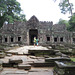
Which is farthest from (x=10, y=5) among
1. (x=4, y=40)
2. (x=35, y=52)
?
(x=35, y=52)

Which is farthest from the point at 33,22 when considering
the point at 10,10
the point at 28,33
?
the point at 10,10

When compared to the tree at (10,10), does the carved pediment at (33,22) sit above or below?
below

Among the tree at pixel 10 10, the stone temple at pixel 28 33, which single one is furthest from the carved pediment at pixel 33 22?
the tree at pixel 10 10

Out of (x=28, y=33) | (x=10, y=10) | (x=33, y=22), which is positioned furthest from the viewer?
(x=10, y=10)

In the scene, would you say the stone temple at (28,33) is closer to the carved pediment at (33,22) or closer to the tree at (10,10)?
the carved pediment at (33,22)

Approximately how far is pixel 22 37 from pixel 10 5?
14.4 m

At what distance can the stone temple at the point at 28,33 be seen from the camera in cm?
2223

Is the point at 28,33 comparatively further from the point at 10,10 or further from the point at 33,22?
the point at 10,10

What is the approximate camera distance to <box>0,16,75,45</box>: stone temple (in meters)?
22.2

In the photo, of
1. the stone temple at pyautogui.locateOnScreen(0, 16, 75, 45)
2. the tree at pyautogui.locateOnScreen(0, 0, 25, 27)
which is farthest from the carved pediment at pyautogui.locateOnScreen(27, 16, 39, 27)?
the tree at pyautogui.locateOnScreen(0, 0, 25, 27)

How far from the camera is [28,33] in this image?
22.2 metres

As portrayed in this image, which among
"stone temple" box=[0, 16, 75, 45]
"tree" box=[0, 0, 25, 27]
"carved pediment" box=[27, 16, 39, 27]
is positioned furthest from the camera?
"tree" box=[0, 0, 25, 27]

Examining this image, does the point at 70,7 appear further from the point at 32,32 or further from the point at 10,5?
the point at 10,5

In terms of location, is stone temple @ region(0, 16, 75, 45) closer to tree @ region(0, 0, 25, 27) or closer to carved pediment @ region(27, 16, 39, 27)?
carved pediment @ region(27, 16, 39, 27)
